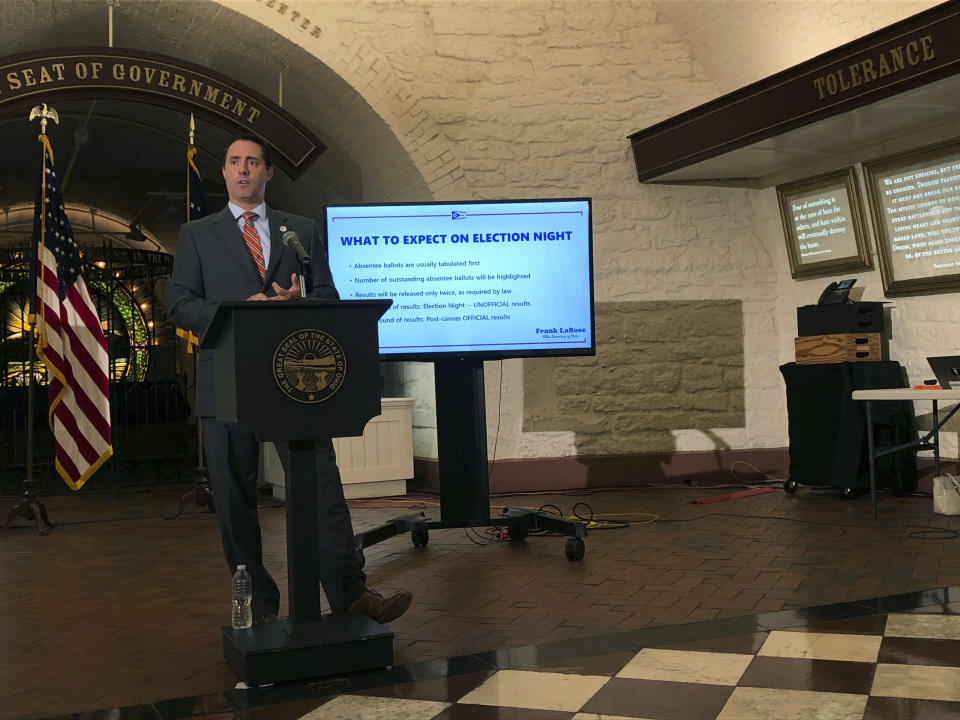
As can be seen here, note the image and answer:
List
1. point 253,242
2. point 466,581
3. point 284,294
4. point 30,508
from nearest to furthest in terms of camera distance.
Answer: point 284,294, point 253,242, point 466,581, point 30,508

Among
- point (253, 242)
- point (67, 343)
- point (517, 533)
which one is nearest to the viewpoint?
point (253, 242)

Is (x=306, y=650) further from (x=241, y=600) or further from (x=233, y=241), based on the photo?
(x=233, y=241)

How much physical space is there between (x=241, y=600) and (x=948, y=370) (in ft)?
12.1

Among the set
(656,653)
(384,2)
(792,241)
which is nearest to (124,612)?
(656,653)

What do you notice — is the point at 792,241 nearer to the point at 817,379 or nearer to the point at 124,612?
the point at 817,379

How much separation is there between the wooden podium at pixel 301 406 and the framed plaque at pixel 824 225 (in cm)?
488

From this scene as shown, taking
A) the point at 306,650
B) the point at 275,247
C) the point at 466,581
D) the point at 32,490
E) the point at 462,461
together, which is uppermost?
the point at 275,247

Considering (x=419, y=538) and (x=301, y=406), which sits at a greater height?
(x=301, y=406)

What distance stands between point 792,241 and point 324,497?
525 cm

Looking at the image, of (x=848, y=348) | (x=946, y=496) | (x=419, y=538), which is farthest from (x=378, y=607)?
(x=848, y=348)

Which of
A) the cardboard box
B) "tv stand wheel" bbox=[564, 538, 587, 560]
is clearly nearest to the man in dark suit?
"tv stand wheel" bbox=[564, 538, 587, 560]

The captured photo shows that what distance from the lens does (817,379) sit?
255 inches

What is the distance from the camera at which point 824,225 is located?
23.5ft

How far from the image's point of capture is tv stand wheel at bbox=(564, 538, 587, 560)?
15.1 feet
